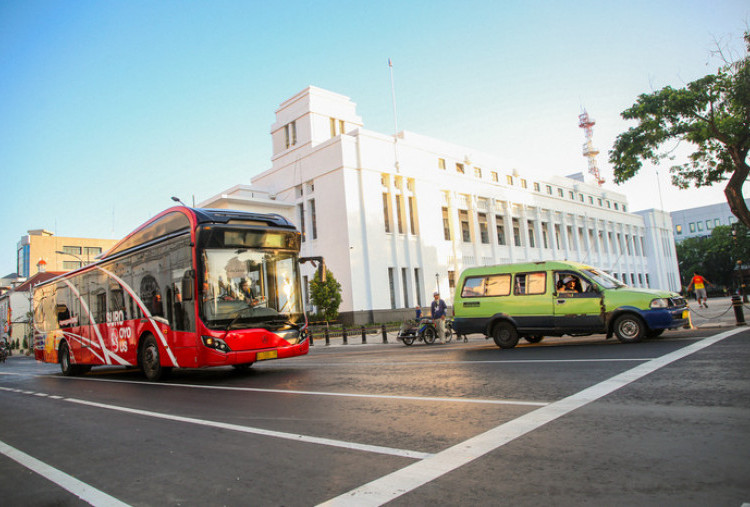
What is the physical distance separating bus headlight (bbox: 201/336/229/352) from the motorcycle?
34.7 ft

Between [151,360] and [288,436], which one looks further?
[151,360]

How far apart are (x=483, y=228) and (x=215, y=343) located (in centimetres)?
4448

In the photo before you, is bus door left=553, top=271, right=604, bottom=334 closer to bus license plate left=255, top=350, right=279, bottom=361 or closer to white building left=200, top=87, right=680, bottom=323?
bus license plate left=255, top=350, right=279, bottom=361

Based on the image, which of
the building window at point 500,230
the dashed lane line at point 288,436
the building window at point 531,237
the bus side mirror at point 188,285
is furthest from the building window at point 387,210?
the dashed lane line at point 288,436

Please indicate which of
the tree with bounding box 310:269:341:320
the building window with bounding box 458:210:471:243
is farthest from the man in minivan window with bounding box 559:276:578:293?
the building window with bounding box 458:210:471:243

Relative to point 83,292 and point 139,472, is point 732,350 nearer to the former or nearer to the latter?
point 139,472

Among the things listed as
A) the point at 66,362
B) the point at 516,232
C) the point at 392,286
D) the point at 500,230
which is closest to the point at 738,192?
the point at 66,362

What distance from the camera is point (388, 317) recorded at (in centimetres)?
3872

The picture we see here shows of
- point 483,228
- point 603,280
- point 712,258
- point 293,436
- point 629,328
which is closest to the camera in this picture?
Result: point 293,436

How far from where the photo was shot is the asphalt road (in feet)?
10.8

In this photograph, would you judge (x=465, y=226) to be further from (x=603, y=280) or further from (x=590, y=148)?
(x=590, y=148)

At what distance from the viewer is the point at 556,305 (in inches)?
502

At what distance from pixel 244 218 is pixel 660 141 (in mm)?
14440

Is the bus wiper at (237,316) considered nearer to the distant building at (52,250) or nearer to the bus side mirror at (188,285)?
the bus side mirror at (188,285)
